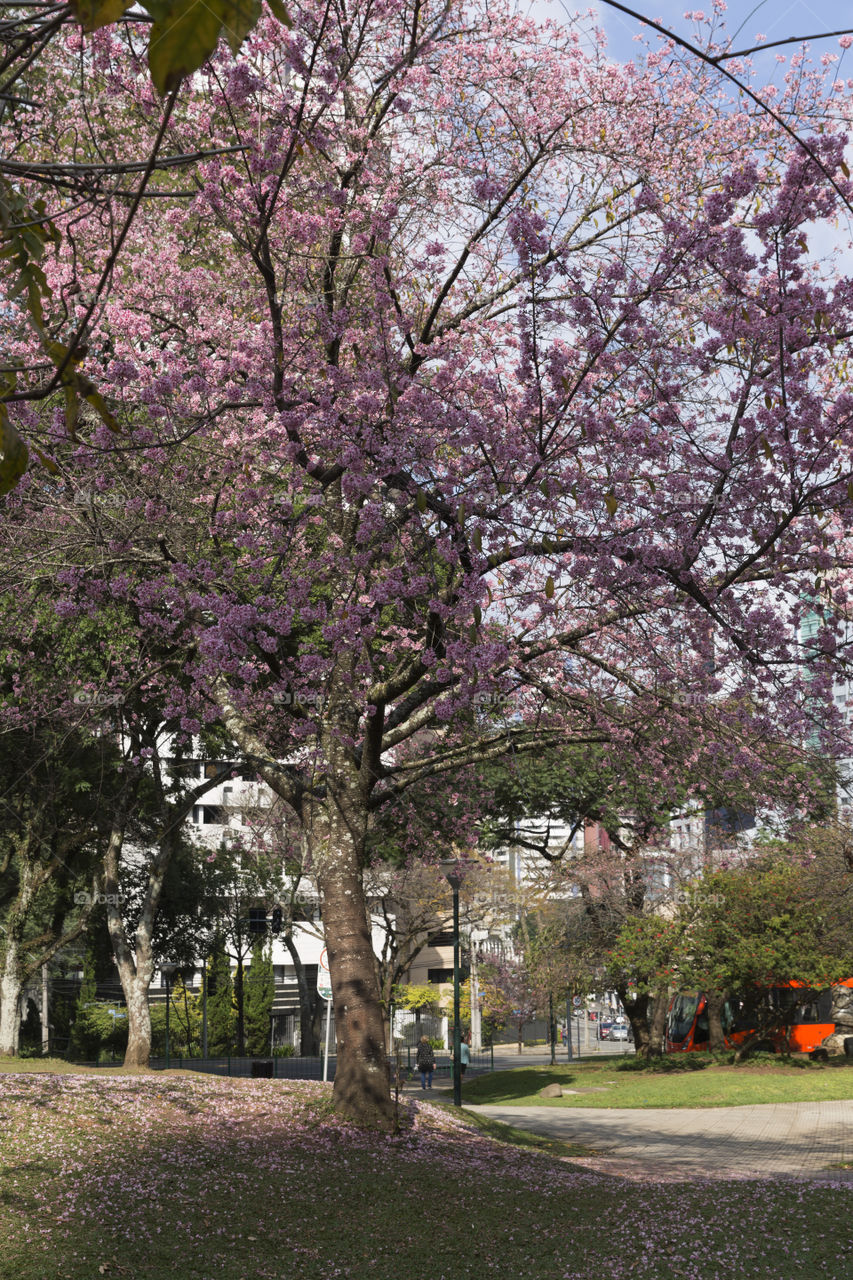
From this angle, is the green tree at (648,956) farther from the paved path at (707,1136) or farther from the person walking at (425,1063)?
the paved path at (707,1136)

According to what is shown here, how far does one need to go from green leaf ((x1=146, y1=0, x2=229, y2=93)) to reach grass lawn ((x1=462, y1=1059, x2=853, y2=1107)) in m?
24.6

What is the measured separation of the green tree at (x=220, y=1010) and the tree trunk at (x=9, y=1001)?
58.5ft

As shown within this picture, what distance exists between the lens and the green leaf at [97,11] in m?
1.82

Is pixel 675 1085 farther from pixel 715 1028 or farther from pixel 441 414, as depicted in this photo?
pixel 441 414

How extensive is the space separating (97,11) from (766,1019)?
33.7m

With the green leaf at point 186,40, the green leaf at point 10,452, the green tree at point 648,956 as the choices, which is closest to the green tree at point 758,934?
the green tree at point 648,956

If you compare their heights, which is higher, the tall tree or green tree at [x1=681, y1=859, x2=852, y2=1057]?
the tall tree

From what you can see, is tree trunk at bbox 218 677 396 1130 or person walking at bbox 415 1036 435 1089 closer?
tree trunk at bbox 218 677 396 1130

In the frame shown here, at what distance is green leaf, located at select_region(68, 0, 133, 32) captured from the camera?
1817 mm

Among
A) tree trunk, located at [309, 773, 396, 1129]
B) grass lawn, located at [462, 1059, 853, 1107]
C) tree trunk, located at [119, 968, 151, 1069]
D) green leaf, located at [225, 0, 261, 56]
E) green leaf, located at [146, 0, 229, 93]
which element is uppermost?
green leaf, located at [225, 0, 261, 56]

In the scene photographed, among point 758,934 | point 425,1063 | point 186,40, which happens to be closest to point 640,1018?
point 758,934

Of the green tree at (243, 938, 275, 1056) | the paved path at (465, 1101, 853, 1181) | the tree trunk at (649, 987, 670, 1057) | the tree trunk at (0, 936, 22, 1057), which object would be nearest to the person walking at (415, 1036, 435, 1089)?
the paved path at (465, 1101, 853, 1181)

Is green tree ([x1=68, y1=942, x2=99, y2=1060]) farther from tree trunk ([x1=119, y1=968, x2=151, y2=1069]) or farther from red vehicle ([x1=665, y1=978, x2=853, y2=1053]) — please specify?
red vehicle ([x1=665, y1=978, x2=853, y2=1053])

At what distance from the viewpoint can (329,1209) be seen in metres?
8.10
